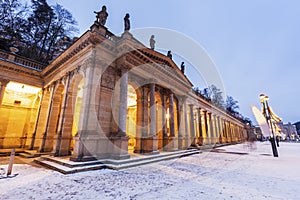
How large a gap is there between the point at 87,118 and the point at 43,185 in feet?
11.4

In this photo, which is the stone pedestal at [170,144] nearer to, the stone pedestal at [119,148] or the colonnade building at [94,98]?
the colonnade building at [94,98]

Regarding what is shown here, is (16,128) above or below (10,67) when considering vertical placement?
below

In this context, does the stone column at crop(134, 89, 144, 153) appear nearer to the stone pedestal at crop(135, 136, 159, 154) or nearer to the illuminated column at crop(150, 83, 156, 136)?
the stone pedestal at crop(135, 136, 159, 154)

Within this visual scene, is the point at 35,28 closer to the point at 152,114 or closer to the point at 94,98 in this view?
the point at 94,98

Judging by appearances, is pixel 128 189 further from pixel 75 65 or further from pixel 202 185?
pixel 75 65

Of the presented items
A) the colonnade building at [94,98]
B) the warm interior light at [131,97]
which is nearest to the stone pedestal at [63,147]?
the colonnade building at [94,98]

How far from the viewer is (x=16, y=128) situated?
1266 cm

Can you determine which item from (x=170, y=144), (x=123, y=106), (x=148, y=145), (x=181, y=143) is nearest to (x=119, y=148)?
(x=123, y=106)

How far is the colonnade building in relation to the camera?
7688 mm

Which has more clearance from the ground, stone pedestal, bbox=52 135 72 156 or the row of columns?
the row of columns

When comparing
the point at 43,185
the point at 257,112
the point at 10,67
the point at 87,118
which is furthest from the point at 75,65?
the point at 257,112

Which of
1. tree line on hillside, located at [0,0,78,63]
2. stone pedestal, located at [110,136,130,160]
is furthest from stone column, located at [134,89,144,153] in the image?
tree line on hillside, located at [0,0,78,63]

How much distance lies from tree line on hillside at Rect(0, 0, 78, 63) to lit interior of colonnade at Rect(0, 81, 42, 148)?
461cm

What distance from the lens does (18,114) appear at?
12961 millimetres
